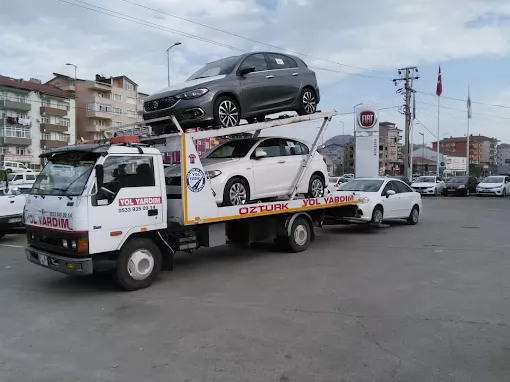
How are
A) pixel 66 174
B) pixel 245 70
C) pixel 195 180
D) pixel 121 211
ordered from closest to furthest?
pixel 121 211
pixel 66 174
pixel 195 180
pixel 245 70

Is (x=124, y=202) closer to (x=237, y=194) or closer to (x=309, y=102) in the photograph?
(x=237, y=194)

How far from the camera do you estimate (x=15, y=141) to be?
5944cm

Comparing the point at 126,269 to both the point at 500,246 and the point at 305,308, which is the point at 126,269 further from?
the point at 500,246

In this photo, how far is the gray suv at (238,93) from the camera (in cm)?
797

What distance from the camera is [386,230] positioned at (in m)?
14.2

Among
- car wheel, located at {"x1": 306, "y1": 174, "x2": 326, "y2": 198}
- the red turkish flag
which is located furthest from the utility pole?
car wheel, located at {"x1": 306, "y1": 174, "x2": 326, "y2": 198}

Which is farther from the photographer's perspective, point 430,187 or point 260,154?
point 430,187

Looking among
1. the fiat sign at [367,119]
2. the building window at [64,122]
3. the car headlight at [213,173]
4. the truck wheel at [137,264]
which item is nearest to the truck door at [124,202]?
the truck wheel at [137,264]

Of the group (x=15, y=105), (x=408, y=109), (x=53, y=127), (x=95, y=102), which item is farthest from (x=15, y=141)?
(x=408, y=109)

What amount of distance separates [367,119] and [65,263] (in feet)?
72.0

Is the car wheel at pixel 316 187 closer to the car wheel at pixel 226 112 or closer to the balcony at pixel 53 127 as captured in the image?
the car wheel at pixel 226 112

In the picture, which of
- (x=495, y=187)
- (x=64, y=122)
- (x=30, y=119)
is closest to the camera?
(x=495, y=187)

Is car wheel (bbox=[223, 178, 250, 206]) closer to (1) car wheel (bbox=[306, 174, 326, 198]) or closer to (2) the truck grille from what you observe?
(2) the truck grille

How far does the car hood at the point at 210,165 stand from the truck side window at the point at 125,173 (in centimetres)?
45
